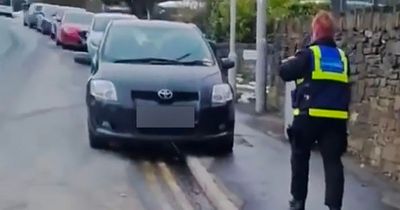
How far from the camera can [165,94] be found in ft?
36.4

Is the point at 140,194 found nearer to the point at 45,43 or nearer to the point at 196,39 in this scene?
the point at 196,39

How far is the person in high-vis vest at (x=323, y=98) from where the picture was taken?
25.1 ft

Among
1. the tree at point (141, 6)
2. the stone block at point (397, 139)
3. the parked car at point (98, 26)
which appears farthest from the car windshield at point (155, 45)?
the tree at point (141, 6)

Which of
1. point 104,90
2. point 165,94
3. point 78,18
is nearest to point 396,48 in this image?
point 165,94

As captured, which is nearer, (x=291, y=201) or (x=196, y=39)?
(x=291, y=201)

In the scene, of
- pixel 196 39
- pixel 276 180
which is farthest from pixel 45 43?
pixel 276 180

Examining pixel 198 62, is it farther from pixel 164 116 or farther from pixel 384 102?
pixel 384 102

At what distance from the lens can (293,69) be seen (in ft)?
25.0

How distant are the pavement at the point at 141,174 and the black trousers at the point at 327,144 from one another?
632 mm

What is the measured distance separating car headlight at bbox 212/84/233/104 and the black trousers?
3.48m

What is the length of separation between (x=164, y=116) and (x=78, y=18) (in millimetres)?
25887

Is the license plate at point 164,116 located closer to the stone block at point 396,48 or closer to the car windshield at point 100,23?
the stone block at point 396,48

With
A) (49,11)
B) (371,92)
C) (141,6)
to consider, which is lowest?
(49,11)

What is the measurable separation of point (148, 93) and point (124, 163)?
2.75 feet
